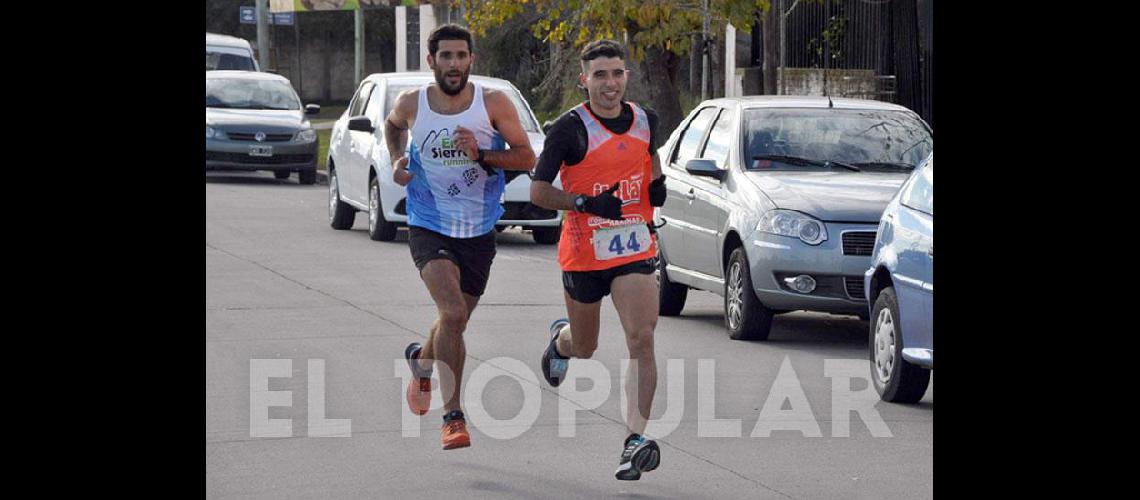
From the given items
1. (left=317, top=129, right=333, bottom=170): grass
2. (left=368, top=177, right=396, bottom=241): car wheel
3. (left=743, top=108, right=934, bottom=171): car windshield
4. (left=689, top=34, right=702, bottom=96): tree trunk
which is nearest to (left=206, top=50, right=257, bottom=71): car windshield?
(left=317, top=129, right=333, bottom=170): grass

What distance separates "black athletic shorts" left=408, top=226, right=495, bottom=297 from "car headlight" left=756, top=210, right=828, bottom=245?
3418 mm

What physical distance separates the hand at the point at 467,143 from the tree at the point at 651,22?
1278 centimetres

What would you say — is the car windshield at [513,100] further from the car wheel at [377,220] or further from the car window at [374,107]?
the car wheel at [377,220]

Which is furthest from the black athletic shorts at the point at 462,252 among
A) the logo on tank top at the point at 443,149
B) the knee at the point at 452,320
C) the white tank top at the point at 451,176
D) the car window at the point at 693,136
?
the car window at the point at 693,136

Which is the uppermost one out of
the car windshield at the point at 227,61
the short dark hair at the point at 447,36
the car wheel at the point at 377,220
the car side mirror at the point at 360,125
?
the car windshield at the point at 227,61

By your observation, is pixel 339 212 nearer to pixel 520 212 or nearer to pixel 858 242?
pixel 520 212

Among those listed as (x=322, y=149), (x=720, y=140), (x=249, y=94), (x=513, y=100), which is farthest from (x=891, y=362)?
(x=322, y=149)

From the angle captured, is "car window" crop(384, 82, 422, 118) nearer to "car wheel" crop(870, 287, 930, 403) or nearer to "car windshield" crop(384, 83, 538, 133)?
"car windshield" crop(384, 83, 538, 133)

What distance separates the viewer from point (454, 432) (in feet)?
27.4

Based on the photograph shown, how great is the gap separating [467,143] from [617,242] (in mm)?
767

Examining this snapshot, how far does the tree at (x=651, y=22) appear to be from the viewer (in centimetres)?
2159
